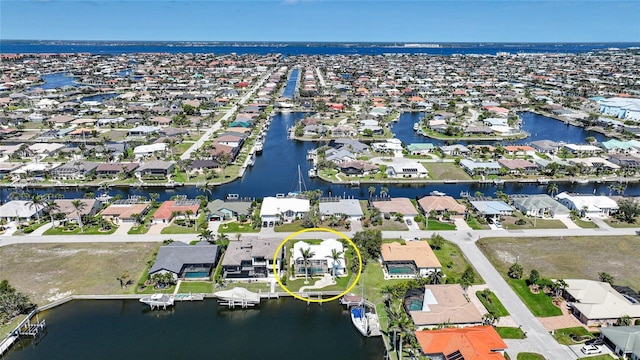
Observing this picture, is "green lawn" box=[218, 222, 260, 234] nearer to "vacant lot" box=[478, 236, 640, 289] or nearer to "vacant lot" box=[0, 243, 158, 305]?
"vacant lot" box=[0, 243, 158, 305]

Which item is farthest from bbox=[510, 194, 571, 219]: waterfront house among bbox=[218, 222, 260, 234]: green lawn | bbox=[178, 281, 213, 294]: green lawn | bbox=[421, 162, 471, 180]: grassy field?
bbox=[178, 281, 213, 294]: green lawn

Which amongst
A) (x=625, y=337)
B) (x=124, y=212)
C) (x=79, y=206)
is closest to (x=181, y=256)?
(x=124, y=212)

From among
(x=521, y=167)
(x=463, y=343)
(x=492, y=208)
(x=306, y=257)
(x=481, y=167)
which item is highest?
(x=521, y=167)

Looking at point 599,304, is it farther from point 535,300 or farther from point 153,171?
→ point 153,171

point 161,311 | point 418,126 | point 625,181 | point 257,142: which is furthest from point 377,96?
point 161,311

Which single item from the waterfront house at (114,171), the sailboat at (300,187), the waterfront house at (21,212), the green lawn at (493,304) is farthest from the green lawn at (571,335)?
the waterfront house at (114,171)

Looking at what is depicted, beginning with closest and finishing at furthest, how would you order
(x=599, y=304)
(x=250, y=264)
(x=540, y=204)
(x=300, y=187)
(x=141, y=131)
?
(x=599, y=304) → (x=250, y=264) → (x=540, y=204) → (x=300, y=187) → (x=141, y=131)
